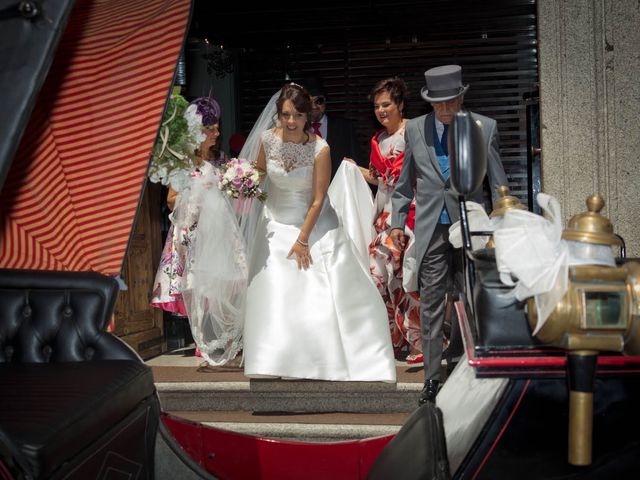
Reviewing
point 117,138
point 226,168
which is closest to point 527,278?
point 117,138

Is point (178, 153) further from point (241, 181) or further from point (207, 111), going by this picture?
point (207, 111)

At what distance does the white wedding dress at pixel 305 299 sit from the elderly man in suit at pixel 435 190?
41cm

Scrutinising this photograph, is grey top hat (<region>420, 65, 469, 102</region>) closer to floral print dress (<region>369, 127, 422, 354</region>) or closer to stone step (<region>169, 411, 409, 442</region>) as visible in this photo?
floral print dress (<region>369, 127, 422, 354</region>)

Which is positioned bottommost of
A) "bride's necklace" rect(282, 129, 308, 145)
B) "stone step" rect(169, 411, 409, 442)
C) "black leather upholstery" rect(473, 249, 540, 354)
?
"stone step" rect(169, 411, 409, 442)

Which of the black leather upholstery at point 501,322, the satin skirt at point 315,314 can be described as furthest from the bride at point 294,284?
the black leather upholstery at point 501,322

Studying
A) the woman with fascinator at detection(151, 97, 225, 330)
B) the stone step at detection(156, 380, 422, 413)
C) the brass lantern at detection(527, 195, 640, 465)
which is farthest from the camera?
the woman with fascinator at detection(151, 97, 225, 330)

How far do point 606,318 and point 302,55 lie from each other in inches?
245

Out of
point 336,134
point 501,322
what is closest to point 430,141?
point 336,134

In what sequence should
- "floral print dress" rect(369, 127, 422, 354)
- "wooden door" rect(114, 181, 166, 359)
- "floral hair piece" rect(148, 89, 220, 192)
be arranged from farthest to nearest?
1. "wooden door" rect(114, 181, 166, 359)
2. "floral print dress" rect(369, 127, 422, 354)
3. "floral hair piece" rect(148, 89, 220, 192)

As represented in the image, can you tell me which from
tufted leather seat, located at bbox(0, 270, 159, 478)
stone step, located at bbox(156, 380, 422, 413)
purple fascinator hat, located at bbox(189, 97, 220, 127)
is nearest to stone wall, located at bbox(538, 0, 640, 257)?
stone step, located at bbox(156, 380, 422, 413)

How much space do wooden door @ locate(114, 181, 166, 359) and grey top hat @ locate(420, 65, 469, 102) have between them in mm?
2619

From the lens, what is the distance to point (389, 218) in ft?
16.0

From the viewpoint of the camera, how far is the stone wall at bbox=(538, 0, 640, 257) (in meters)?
4.49

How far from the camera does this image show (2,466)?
1.31 metres
